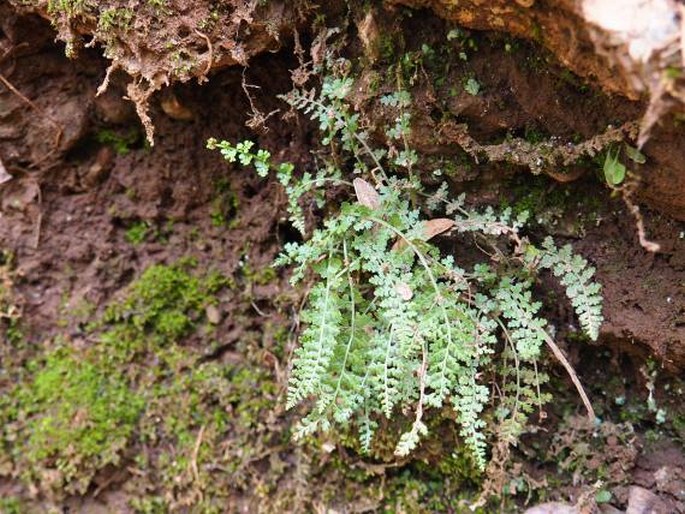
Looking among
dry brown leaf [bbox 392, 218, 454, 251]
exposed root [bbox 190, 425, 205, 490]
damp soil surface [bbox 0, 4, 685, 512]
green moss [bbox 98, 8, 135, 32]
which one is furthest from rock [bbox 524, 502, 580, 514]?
green moss [bbox 98, 8, 135, 32]

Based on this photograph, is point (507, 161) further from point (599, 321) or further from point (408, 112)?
point (599, 321)

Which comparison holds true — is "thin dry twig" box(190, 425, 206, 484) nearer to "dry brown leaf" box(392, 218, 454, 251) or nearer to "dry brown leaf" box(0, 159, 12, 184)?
"dry brown leaf" box(392, 218, 454, 251)

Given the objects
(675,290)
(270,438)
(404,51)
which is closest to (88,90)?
(404,51)

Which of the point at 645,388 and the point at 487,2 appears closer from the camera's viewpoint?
the point at 487,2

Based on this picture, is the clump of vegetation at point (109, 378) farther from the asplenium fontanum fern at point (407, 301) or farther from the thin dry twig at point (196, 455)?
the asplenium fontanum fern at point (407, 301)

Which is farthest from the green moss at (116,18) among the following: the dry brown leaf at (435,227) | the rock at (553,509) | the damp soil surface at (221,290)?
the rock at (553,509)
